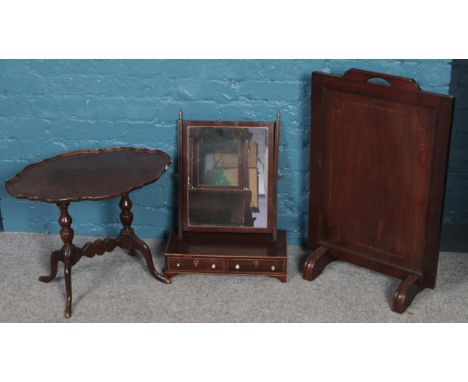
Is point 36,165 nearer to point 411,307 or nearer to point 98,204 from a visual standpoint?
point 98,204

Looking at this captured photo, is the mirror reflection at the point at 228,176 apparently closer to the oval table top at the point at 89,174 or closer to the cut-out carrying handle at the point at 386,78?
the oval table top at the point at 89,174

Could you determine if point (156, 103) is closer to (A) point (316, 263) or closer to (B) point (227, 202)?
(B) point (227, 202)

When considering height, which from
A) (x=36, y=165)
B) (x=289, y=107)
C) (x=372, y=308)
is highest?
(x=289, y=107)

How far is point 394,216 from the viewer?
448 cm

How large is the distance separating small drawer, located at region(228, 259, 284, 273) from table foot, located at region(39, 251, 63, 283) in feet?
3.06

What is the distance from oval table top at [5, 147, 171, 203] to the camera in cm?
423

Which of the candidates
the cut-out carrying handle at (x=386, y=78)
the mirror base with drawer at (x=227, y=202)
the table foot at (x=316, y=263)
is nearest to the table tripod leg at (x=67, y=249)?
the mirror base with drawer at (x=227, y=202)

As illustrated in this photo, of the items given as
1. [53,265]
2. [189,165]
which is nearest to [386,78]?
[189,165]

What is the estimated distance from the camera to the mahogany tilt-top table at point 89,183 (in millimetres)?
4246

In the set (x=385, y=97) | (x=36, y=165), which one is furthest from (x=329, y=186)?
(x=36, y=165)

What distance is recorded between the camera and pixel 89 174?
4.46 m

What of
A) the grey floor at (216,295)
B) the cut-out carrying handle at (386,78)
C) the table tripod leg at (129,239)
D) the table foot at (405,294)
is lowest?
the grey floor at (216,295)

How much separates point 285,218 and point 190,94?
938 mm

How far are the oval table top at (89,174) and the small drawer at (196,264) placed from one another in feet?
1.75
